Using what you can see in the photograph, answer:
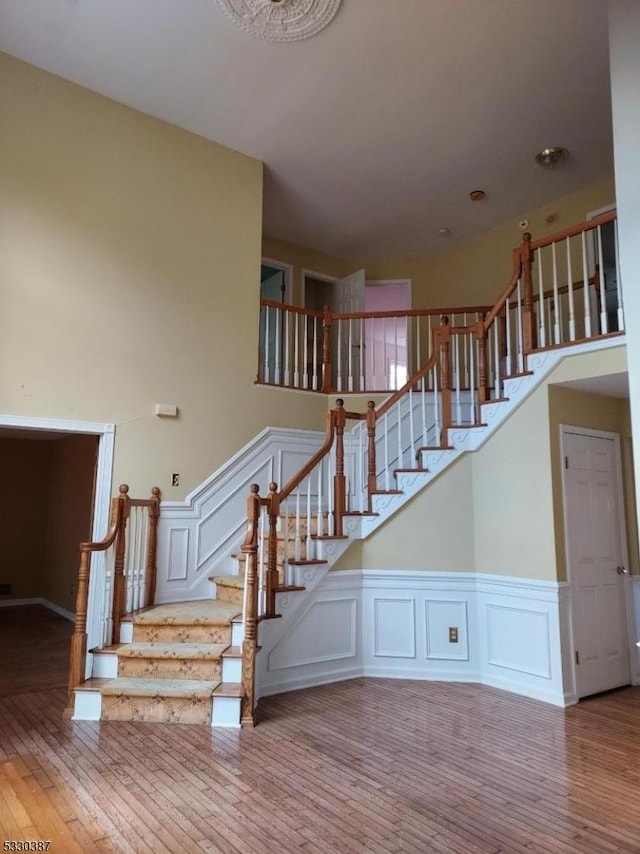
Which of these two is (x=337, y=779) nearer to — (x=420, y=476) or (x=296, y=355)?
(x=420, y=476)

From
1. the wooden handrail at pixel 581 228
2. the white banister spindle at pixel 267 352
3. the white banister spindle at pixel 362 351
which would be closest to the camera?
the wooden handrail at pixel 581 228

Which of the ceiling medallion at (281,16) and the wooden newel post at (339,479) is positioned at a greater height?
the ceiling medallion at (281,16)

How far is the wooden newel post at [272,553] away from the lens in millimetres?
4234

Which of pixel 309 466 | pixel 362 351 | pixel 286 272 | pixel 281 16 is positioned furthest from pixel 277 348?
pixel 281 16

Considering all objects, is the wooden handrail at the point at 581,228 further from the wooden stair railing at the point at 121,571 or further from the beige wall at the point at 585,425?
the wooden stair railing at the point at 121,571

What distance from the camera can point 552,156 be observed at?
5.97 meters

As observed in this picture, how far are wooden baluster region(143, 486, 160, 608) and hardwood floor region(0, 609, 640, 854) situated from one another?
1061 mm

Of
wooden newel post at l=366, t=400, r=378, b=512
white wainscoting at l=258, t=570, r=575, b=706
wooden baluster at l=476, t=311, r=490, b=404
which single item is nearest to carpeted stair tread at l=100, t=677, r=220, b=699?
white wainscoting at l=258, t=570, r=575, b=706

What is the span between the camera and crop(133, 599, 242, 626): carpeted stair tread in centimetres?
431

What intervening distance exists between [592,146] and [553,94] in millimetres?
1006

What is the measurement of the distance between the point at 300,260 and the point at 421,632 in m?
5.50

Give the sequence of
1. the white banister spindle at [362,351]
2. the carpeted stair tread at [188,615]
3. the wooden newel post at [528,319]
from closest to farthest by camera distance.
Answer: the carpeted stair tread at [188,615] → the wooden newel post at [528,319] → the white banister spindle at [362,351]

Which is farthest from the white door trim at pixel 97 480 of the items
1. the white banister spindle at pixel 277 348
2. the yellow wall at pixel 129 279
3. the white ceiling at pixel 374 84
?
the white ceiling at pixel 374 84

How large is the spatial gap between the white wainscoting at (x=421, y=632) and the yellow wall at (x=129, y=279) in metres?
1.76
